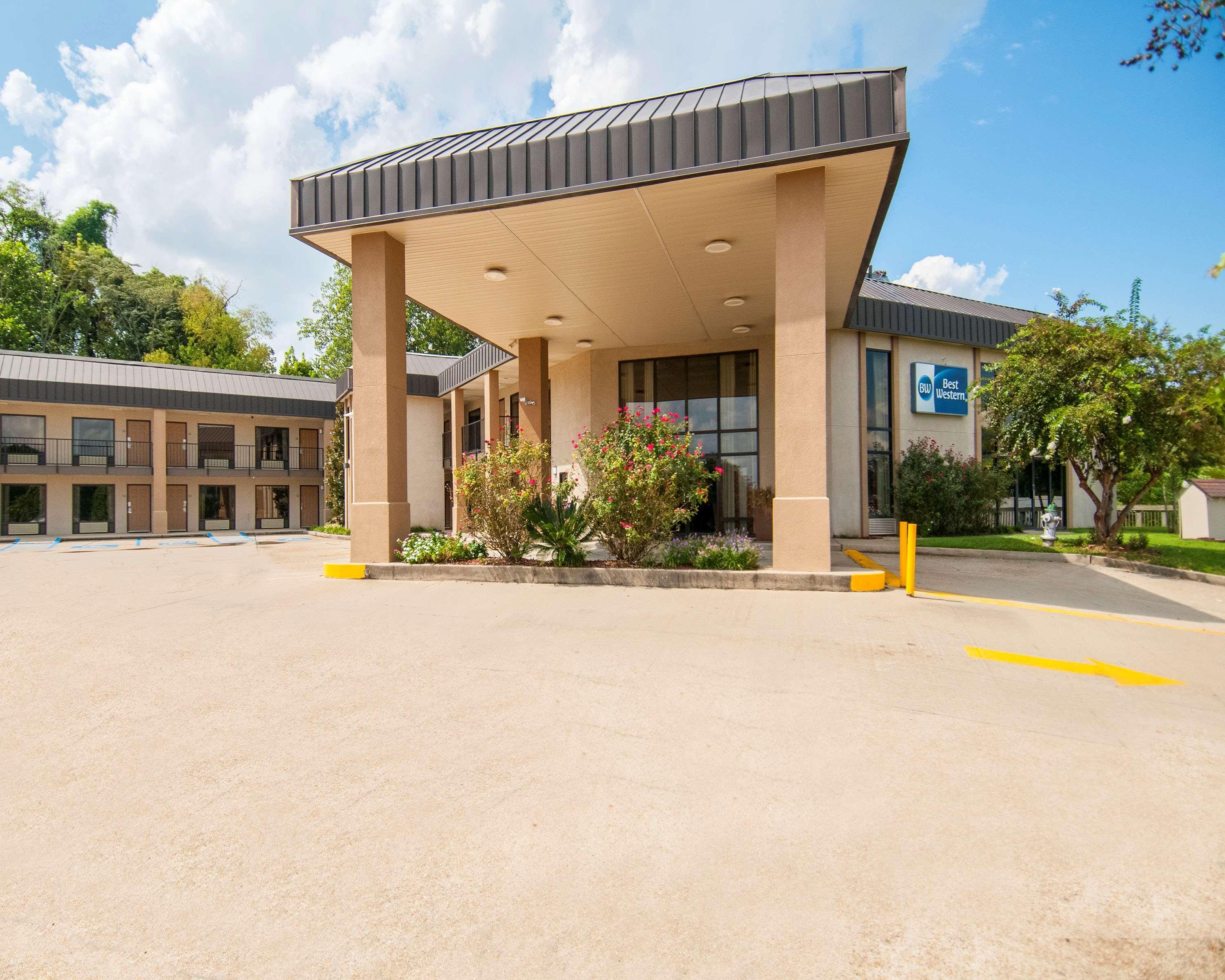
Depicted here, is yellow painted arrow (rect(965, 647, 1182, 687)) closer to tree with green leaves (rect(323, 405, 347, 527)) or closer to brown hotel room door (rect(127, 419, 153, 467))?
tree with green leaves (rect(323, 405, 347, 527))

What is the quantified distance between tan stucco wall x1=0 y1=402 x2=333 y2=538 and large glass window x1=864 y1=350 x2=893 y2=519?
26695 mm

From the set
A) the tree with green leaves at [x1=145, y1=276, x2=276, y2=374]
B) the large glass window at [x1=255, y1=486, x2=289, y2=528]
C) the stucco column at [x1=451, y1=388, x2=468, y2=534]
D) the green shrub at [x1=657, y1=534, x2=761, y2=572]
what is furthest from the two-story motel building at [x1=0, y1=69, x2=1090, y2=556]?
the tree with green leaves at [x1=145, y1=276, x2=276, y2=374]

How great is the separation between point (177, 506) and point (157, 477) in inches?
114

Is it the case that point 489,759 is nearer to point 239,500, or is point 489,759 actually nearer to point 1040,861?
point 1040,861

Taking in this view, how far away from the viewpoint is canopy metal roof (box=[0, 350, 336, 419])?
1082 inches

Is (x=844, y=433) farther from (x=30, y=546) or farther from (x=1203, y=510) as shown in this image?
(x=30, y=546)

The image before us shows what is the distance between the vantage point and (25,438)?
29.6 meters

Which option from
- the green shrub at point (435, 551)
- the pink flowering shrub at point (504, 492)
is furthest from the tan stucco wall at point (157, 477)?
the pink flowering shrub at point (504, 492)

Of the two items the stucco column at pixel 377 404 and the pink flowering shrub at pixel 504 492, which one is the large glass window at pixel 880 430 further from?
the stucco column at pixel 377 404

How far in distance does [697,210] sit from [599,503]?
473 cm

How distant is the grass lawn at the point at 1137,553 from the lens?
1210cm

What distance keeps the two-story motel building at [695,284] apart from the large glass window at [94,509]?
2400 centimetres

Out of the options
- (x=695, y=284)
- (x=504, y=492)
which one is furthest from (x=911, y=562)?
(x=695, y=284)

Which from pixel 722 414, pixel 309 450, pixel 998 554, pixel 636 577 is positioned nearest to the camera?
pixel 636 577
